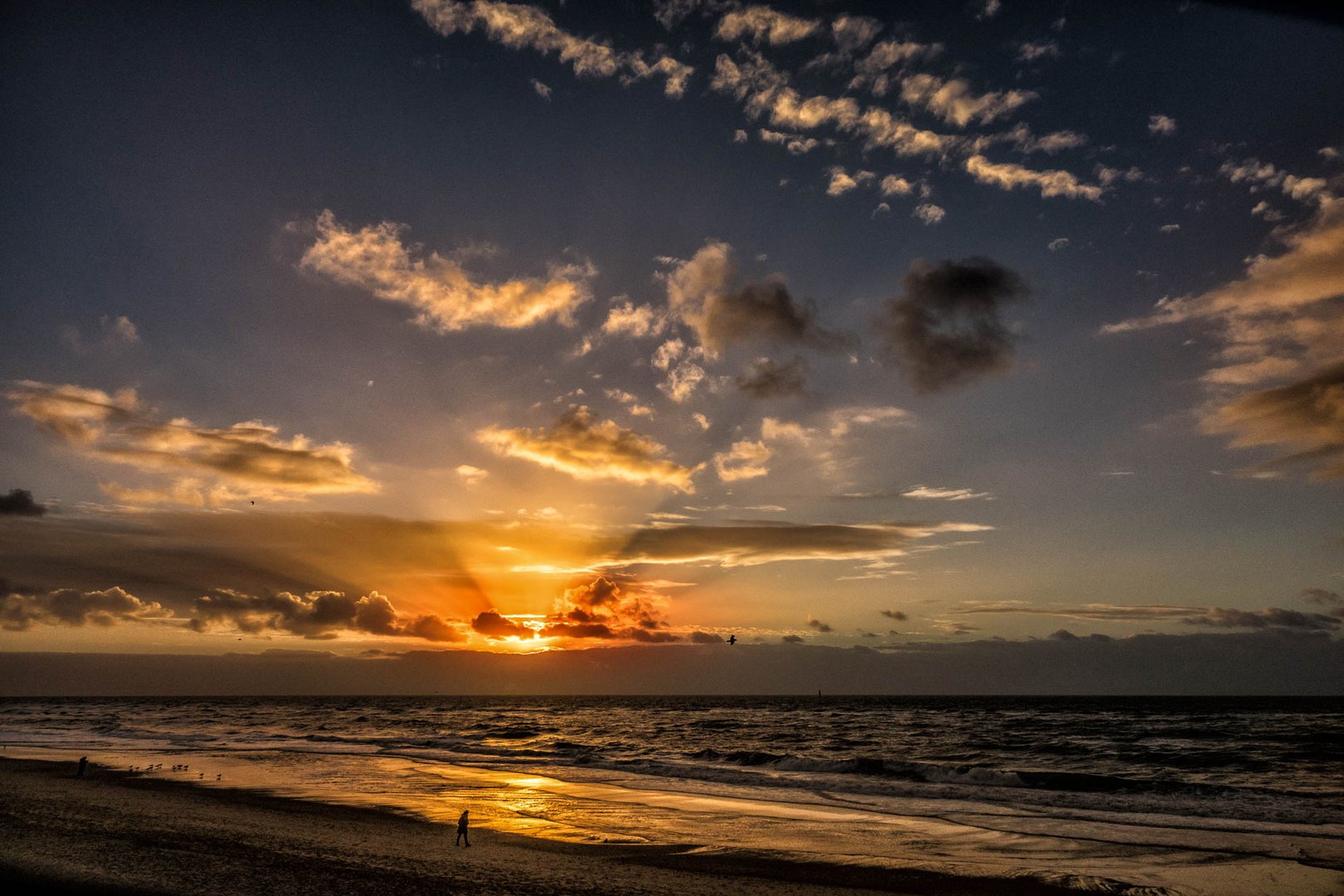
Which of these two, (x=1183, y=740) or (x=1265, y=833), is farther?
(x=1183, y=740)

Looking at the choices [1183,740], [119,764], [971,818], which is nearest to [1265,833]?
[971,818]

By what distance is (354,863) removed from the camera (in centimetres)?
1456

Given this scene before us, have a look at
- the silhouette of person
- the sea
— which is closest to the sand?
the silhouette of person

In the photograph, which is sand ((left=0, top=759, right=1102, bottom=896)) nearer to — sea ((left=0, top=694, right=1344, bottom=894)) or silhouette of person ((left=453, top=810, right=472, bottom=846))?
silhouette of person ((left=453, top=810, right=472, bottom=846))

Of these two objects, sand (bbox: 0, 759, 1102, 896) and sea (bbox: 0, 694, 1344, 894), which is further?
sea (bbox: 0, 694, 1344, 894)

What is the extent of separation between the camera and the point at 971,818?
2356 centimetres

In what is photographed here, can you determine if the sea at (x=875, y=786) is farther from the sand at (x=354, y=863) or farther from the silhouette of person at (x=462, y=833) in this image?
the silhouette of person at (x=462, y=833)

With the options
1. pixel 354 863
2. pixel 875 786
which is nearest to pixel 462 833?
pixel 354 863

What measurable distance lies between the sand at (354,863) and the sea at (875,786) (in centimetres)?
163

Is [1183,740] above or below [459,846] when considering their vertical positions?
below

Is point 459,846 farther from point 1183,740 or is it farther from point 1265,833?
point 1183,740

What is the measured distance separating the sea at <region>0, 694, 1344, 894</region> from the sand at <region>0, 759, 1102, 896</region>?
163 centimetres

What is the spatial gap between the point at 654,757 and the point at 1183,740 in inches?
1523

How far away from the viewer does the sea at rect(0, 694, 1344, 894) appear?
59.4 feet
